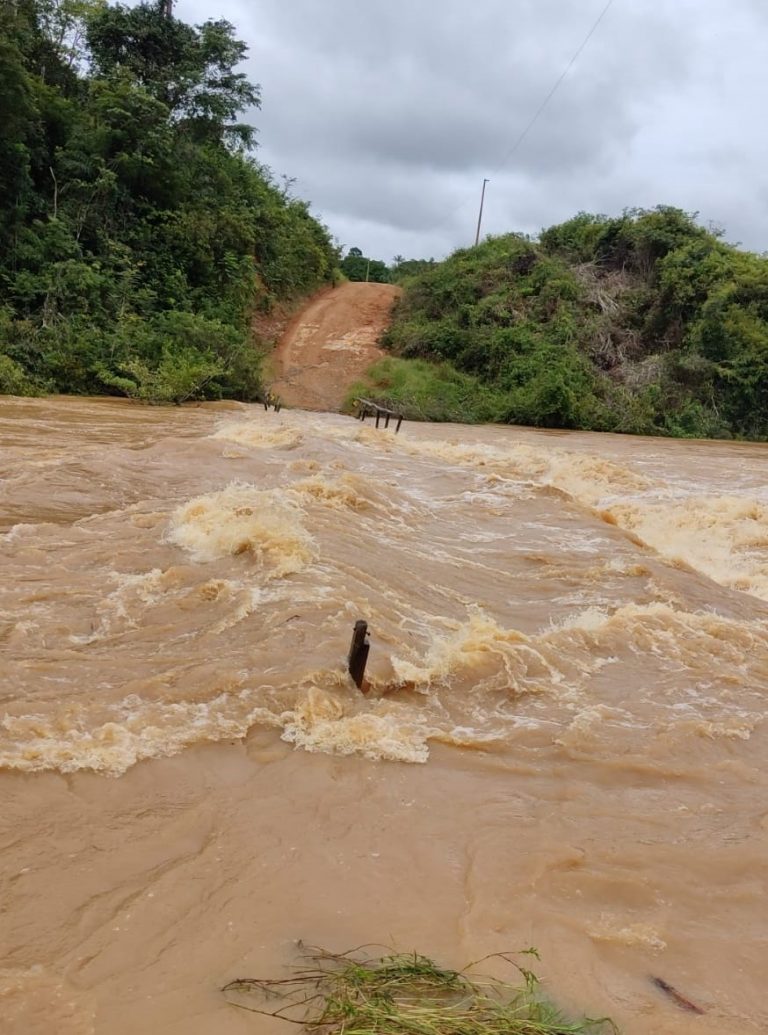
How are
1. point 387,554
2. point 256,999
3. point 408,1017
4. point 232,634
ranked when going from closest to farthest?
point 408,1017
point 256,999
point 232,634
point 387,554

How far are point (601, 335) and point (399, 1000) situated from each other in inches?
981

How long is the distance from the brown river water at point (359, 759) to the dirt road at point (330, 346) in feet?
53.8

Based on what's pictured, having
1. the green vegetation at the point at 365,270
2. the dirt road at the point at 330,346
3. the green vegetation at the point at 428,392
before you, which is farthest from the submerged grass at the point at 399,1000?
the green vegetation at the point at 365,270

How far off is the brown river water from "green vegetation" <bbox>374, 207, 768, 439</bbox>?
47.8 ft

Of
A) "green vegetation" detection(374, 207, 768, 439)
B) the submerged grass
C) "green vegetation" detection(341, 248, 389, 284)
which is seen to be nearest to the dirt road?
"green vegetation" detection(374, 207, 768, 439)

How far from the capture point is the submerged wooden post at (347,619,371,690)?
435cm

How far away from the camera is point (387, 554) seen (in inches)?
291

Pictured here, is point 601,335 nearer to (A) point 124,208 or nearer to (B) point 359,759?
(A) point 124,208

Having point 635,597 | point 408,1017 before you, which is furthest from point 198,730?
point 635,597

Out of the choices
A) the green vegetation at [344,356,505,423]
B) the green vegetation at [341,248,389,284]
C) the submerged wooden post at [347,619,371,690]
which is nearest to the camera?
the submerged wooden post at [347,619,371,690]

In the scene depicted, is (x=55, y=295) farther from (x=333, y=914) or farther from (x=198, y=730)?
(x=333, y=914)

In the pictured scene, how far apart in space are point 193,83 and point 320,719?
26.0 metres

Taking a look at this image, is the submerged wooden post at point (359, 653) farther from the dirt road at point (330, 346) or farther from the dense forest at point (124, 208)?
the dirt road at point (330, 346)

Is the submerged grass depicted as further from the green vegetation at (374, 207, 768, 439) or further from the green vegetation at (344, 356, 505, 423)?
the green vegetation at (374, 207, 768, 439)
